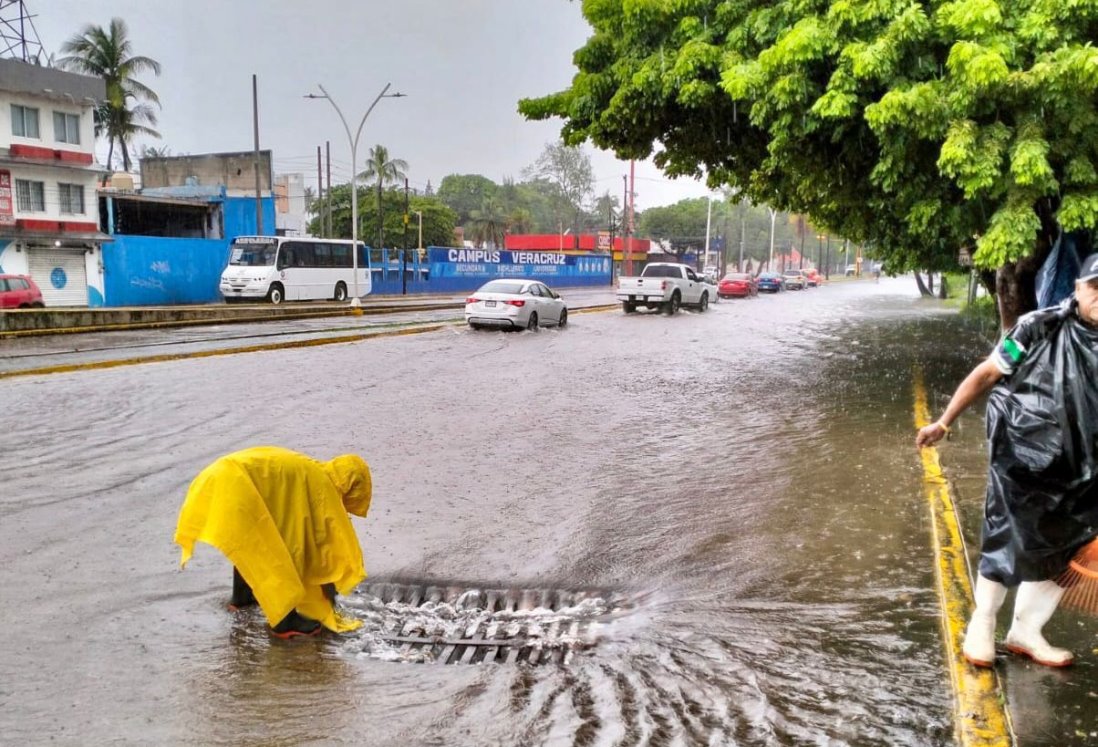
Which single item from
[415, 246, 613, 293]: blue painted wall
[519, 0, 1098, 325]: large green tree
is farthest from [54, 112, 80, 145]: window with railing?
[519, 0, 1098, 325]: large green tree

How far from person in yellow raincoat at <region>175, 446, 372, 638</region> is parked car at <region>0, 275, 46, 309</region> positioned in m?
23.9

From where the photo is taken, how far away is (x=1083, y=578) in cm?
354

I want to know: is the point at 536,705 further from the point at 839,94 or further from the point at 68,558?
the point at 839,94

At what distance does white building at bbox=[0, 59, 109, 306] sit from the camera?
31.4m

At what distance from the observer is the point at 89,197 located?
34188 millimetres

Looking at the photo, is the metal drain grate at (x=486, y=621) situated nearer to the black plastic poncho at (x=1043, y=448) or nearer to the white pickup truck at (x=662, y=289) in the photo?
the black plastic poncho at (x=1043, y=448)

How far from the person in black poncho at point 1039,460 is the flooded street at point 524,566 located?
30cm

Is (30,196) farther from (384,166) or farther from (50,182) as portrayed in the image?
(384,166)

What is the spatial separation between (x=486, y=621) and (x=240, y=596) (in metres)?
1.28

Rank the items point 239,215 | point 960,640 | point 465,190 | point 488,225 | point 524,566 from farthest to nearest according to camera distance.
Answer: point 465,190 < point 488,225 < point 239,215 < point 524,566 < point 960,640

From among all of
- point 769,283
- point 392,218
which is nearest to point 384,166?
point 392,218

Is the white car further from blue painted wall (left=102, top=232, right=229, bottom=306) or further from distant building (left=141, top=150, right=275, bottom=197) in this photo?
distant building (left=141, top=150, right=275, bottom=197)

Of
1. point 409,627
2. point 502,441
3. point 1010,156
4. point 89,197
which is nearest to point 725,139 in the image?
point 1010,156

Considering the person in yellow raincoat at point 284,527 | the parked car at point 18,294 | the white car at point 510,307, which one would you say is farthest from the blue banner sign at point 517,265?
the person in yellow raincoat at point 284,527
